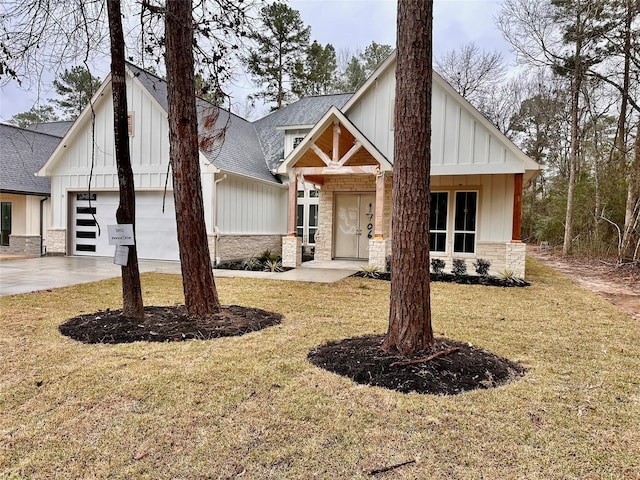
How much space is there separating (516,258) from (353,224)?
5.40 meters

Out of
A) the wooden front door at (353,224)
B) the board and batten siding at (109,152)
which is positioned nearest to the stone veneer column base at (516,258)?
the wooden front door at (353,224)

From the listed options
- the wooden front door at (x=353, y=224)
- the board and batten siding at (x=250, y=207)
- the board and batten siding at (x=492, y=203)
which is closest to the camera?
the board and batten siding at (x=492, y=203)

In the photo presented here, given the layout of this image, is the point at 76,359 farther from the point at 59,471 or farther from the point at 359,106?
the point at 359,106

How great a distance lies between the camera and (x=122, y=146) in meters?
5.01

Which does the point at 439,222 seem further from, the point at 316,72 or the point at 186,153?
the point at 316,72

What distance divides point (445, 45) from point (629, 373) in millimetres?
24400

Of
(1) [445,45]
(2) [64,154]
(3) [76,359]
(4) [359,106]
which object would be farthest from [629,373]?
(1) [445,45]

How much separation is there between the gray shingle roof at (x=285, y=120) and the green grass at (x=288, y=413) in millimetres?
12976

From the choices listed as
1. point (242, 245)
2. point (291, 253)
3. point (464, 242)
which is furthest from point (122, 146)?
point (464, 242)

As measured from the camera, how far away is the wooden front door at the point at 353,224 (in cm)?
1341

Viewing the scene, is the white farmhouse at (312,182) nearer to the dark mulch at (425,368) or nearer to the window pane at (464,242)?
the window pane at (464,242)

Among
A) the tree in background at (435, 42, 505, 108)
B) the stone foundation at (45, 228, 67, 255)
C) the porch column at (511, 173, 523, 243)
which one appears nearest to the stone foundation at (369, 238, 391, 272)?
the porch column at (511, 173, 523, 243)

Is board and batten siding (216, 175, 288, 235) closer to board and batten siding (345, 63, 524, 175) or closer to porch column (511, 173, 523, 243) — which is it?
board and batten siding (345, 63, 524, 175)

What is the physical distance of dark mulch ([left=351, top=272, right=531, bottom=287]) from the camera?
30.9 ft
